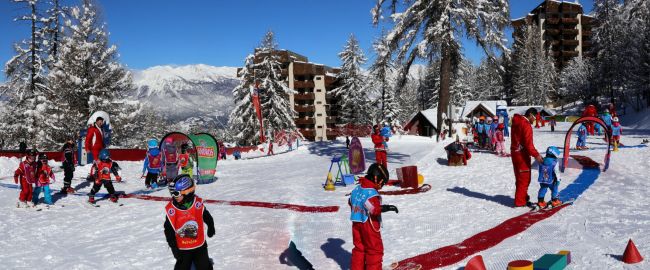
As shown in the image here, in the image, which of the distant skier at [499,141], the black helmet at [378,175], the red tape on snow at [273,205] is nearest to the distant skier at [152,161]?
the red tape on snow at [273,205]

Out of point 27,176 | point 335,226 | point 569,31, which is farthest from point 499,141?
point 569,31

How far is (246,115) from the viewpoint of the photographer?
47.6 meters

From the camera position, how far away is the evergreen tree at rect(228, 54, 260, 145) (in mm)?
47406

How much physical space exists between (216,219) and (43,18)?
31737 millimetres

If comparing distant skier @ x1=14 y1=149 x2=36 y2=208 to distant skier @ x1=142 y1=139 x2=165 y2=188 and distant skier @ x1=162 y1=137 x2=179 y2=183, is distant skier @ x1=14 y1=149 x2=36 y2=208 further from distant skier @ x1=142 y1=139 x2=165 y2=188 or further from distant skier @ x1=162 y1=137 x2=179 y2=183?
distant skier @ x1=162 y1=137 x2=179 y2=183

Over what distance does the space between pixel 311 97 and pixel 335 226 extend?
236 ft

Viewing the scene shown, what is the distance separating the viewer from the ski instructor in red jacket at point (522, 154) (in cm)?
973

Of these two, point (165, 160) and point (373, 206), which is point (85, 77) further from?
point (373, 206)

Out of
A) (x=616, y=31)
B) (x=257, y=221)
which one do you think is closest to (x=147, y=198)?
(x=257, y=221)

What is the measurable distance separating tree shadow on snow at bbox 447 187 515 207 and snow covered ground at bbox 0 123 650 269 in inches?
Answer: 0.9

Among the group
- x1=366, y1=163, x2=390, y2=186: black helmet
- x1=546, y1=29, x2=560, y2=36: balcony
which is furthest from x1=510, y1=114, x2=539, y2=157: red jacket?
x1=546, y1=29, x2=560, y2=36: balcony

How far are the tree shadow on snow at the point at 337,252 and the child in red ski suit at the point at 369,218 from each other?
3.42ft

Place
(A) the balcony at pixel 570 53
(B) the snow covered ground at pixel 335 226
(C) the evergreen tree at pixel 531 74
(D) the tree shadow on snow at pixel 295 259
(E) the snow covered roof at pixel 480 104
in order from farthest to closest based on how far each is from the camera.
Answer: (A) the balcony at pixel 570 53 < (C) the evergreen tree at pixel 531 74 < (E) the snow covered roof at pixel 480 104 < (B) the snow covered ground at pixel 335 226 < (D) the tree shadow on snow at pixel 295 259

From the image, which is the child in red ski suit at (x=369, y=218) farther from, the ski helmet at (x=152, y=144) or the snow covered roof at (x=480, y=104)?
the snow covered roof at (x=480, y=104)
